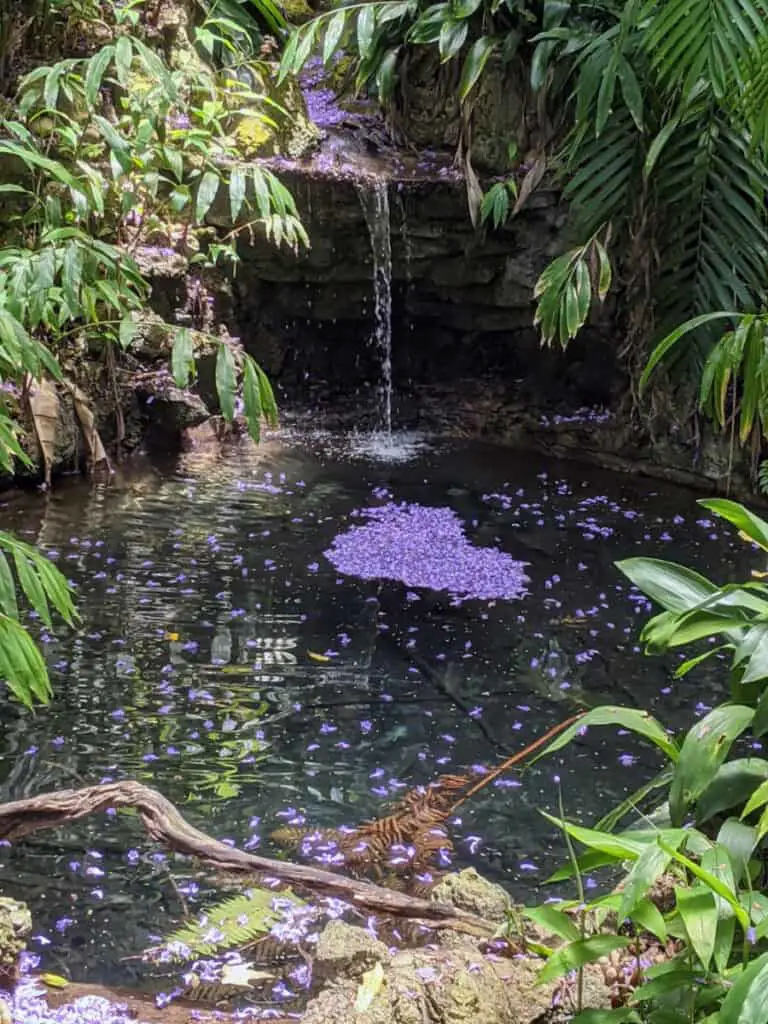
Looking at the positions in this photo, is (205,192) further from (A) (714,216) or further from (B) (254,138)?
(A) (714,216)

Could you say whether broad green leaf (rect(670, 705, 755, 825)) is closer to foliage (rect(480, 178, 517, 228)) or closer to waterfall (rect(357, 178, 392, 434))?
foliage (rect(480, 178, 517, 228))

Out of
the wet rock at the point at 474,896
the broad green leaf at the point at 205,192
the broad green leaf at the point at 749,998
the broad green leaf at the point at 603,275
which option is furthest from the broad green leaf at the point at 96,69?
the broad green leaf at the point at 749,998

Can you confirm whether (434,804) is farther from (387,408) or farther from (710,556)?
(387,408)

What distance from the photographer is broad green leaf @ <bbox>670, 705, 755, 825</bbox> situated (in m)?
1.67

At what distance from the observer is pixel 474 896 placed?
6.97 ft

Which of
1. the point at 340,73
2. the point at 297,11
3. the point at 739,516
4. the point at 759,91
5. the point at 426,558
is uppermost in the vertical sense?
the point at 297,11

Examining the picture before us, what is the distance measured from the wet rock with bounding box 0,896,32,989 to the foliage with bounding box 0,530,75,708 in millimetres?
429

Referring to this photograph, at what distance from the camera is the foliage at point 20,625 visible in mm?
1659

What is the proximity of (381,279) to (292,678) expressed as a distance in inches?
171

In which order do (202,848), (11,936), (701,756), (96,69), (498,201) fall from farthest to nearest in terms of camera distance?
(498,201) → (96,69) → (202,848) → (11,936) → (701,756)

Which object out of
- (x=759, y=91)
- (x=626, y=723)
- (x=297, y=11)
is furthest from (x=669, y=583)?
(x=297, y=11)

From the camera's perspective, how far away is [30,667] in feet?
5.61

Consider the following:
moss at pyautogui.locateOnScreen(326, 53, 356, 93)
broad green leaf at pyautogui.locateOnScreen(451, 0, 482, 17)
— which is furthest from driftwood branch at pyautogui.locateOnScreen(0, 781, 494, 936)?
moss at pyautogui.locateOnScreen(326, 53, 356, 93)

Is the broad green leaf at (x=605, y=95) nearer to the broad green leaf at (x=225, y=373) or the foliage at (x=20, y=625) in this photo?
the broad green leaf at (x=225, y=373)
